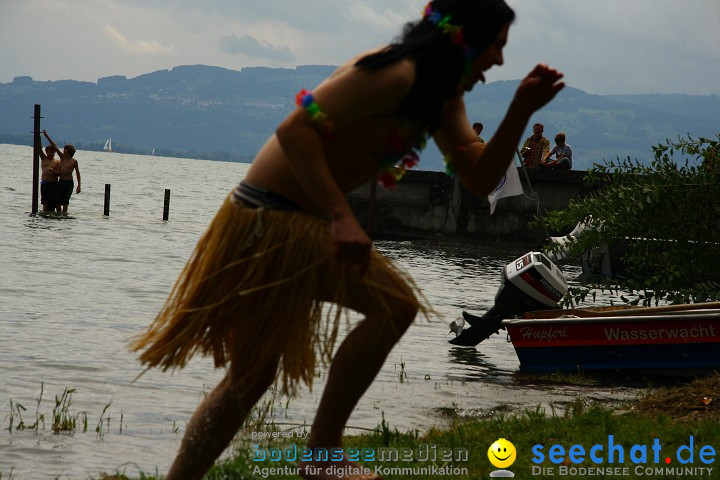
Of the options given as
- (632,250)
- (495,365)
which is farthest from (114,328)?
(632,250)

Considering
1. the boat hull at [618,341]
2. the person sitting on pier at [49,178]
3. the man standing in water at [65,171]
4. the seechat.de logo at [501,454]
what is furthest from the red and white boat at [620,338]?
the person sitting on pier at [49,178]

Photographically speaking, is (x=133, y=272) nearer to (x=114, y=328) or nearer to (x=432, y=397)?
(x=114, y=328)

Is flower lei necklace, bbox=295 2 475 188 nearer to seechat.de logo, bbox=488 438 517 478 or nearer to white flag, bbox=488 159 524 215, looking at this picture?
seechat.de logo, bbox=488 438 517 478

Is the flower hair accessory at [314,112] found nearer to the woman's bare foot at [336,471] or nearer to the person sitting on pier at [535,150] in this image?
the woman's bare foot at [336,471]

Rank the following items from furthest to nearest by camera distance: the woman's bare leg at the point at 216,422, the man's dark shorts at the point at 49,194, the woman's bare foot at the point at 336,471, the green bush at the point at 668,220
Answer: the man's dark shorts at the point at 49,194
the green bush at the point at 668,220
the woman's bare foot at the point at 336,471
the woman's bare leg at the point at 216,422

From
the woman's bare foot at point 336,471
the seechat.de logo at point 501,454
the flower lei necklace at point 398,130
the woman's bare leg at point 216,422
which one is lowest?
the seechat.de logo at point 501,454

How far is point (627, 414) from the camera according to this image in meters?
6.75

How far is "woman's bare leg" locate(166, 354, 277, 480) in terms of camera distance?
4.10 meters

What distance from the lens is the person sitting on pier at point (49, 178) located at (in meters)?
33.3

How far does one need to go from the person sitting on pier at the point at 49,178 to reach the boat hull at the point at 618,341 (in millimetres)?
25398

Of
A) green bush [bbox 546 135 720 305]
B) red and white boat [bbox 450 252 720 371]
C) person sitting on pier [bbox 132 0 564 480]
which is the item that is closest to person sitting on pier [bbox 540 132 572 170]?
green bush [bbox 546 135 720 305]

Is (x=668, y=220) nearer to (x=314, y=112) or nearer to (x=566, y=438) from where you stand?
(x=566, y=438)

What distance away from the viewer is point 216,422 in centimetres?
411

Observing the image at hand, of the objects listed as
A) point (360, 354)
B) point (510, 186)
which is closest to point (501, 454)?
point (360, 354)
